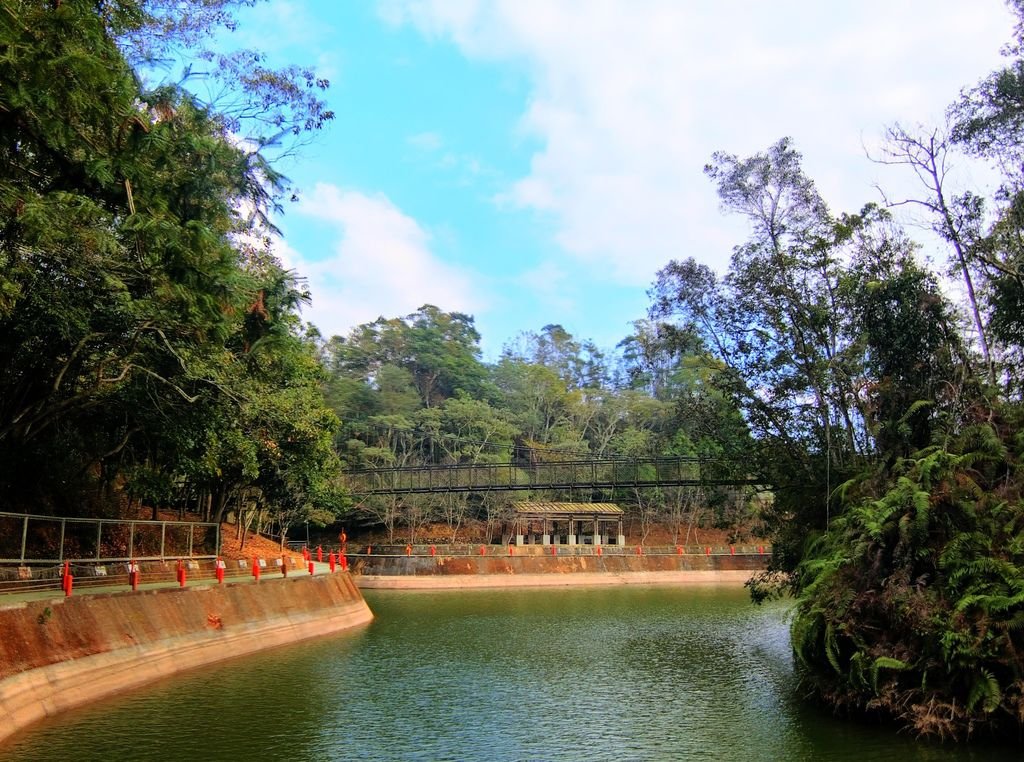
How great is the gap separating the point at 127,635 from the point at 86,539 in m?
7.07

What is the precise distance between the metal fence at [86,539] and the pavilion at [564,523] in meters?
27.4

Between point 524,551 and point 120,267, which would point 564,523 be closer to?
point 524,551

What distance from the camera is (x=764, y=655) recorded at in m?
19.5

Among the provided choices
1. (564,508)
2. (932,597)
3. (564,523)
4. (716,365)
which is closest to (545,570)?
(564,508)

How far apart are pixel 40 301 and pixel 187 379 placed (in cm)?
396

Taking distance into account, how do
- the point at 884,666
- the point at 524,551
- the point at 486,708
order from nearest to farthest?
the point at 884,666
the point at 486,708
the point at 524,551

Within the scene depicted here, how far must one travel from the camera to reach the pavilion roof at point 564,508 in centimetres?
5226

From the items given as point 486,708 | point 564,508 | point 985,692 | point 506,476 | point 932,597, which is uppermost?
point 506,476

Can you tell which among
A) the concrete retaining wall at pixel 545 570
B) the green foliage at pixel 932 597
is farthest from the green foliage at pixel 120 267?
the concrete retaining wall at pixel 545 570

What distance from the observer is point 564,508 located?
174 feet

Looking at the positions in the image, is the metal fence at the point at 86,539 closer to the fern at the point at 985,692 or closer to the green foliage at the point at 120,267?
the green foliage at the point at 120,267

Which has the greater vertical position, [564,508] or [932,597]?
[564,508]

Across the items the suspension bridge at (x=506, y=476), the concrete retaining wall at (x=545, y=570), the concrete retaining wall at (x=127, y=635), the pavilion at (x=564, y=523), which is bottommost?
the concrete retaining wall at (x=545, y=570)

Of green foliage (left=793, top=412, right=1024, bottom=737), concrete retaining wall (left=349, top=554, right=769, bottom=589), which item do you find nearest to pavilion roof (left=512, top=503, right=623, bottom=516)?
concrete retaining wall (left=349, top=554, right=769, bottom=589)
